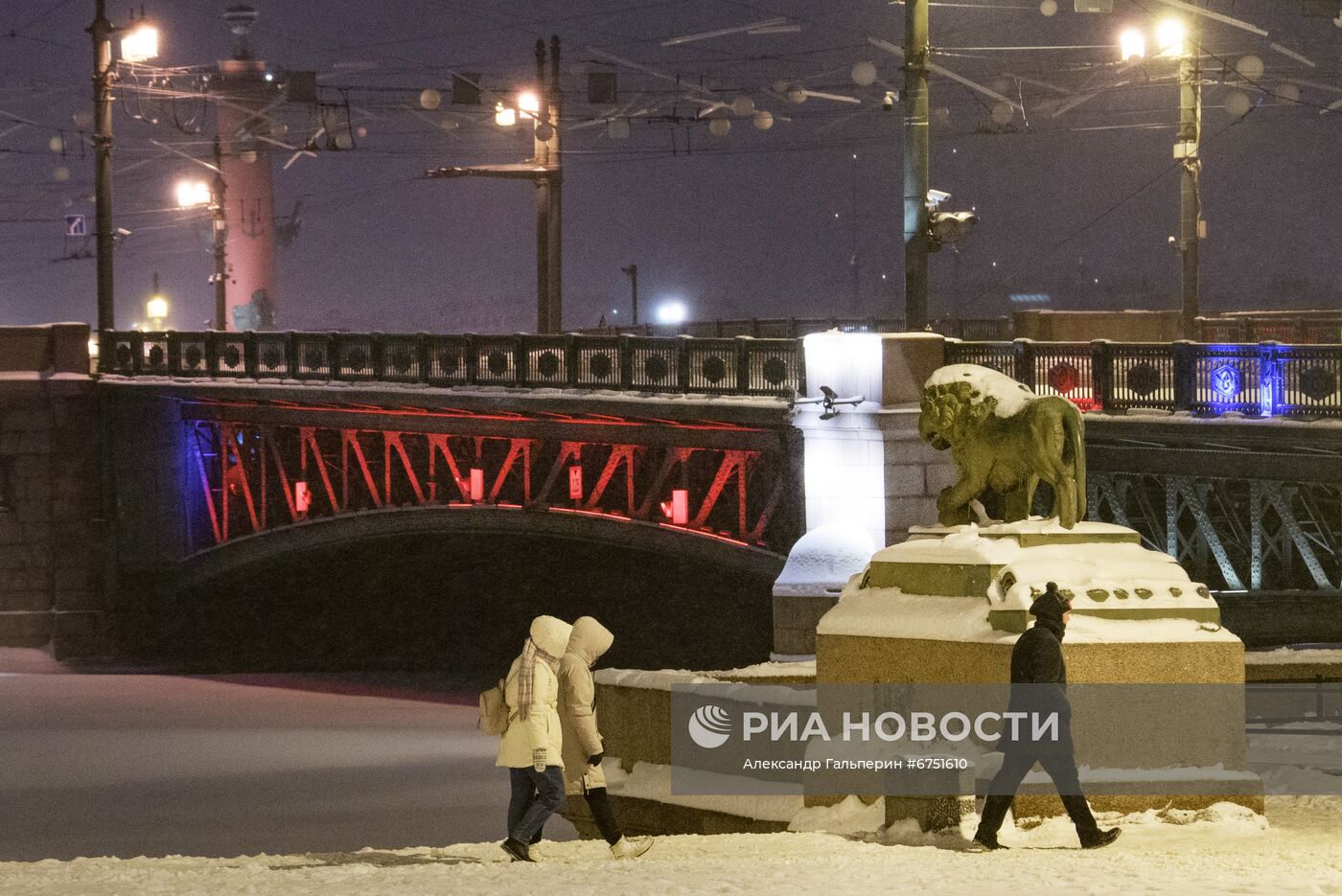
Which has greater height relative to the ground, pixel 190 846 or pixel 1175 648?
pixel 1175 648

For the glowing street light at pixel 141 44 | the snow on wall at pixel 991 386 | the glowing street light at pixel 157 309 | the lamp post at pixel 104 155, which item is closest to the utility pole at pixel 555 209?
the lamp post at pixel 104 155

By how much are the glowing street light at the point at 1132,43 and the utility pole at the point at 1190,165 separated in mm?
1294

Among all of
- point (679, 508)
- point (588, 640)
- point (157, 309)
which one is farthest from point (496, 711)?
point (157, 309)

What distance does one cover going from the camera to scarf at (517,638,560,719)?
942 cm

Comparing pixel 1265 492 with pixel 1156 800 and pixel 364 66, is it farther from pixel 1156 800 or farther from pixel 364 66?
pixel 364 66

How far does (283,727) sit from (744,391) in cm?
818

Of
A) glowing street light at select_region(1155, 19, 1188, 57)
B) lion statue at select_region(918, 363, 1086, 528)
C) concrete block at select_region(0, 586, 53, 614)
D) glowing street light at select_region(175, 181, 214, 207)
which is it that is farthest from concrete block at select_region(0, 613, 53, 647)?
glowing street light at select_region(175, 181, 214, 207)

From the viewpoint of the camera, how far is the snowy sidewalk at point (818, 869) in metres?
7.72

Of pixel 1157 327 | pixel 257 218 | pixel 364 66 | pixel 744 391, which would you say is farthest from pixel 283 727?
pixel 257 218

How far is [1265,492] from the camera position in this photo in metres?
19.0

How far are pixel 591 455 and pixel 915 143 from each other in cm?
1290

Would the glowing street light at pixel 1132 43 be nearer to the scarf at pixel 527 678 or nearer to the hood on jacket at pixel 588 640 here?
the hood on jacket at pixel 588 640

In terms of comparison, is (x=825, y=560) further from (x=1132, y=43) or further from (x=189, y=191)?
(x=189, y=191)

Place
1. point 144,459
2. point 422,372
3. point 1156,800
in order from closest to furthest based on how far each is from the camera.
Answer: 1. point 1156,800
2. point 422,372
3. point 144,459
